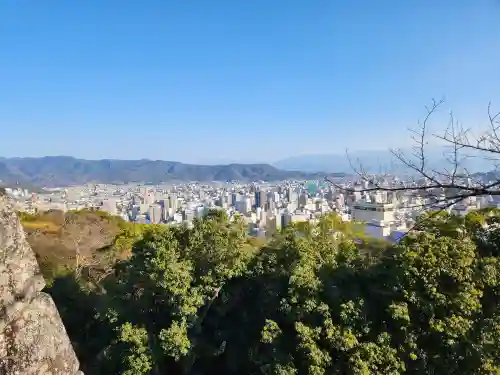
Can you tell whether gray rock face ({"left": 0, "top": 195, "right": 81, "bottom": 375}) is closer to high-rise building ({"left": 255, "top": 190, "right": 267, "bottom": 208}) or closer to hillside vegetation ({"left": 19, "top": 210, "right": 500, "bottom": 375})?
hillside vegetation ({"left": 19, "top": 210, "right": 500, "bottom": 375})

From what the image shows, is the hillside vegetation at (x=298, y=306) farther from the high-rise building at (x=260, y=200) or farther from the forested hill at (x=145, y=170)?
the forested hill at (x=145, y=170)

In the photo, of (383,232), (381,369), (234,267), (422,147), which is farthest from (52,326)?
(383,232)

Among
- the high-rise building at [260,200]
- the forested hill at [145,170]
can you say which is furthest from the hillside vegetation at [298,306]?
the forested hill at [145,170]

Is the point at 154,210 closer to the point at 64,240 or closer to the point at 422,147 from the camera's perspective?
the point at 64,240

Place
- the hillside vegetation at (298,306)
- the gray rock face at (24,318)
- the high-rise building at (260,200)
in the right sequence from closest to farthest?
1. the gray rock face at (24,318)
2. the hillside vegetation at (298,306)
3. the high-rise building at (260,200)

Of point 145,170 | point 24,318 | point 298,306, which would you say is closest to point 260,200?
point 298,306

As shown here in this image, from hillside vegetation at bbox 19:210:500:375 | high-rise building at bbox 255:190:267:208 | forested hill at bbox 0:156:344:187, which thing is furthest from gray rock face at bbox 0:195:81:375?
forested hill at bbox 0:156:344:187
